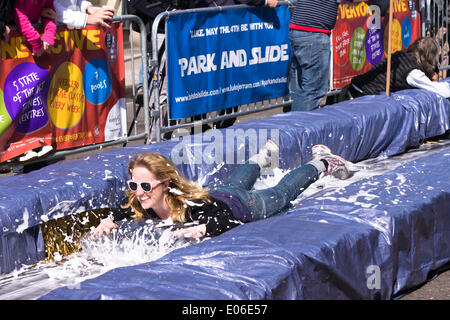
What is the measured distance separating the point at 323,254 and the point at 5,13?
331 centimetres

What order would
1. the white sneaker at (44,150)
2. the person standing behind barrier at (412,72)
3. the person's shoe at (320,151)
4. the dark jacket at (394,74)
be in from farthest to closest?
the dark jacket at (394,74) → the person standing behind barrier at (412,72) → the person's shoe at (320,151) → the white sneaker at (44,150)

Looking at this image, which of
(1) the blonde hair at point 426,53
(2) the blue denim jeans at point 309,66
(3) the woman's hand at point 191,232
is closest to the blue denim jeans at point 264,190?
(3) the woman's hand at point 191,232

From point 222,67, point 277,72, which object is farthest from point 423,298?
point 277,72

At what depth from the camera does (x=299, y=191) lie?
255 inches

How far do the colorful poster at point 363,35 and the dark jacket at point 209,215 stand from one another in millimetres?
4718

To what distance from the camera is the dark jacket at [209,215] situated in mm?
5207

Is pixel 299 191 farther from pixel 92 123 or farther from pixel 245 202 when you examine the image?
pixel 92 123

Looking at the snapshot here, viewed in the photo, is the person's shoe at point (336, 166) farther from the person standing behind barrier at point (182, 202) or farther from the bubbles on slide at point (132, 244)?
the bubbles on slide at point (132, 244)

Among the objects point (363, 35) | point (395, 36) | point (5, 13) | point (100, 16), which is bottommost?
point (395, 36)

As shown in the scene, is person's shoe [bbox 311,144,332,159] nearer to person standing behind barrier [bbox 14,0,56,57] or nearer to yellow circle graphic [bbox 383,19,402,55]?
person standing behind barrier [bbox 14,0,56,57]

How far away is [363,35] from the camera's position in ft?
33.7

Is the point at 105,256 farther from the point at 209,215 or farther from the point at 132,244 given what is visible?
the point at 209,215

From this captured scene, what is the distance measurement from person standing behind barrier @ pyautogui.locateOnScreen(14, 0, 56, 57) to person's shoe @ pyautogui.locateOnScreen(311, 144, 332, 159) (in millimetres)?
2443

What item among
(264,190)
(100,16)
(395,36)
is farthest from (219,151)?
(395,36)
